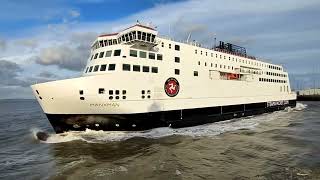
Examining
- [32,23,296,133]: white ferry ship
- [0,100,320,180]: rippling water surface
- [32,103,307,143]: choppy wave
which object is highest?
[32,23,296,133]: white ferry ship

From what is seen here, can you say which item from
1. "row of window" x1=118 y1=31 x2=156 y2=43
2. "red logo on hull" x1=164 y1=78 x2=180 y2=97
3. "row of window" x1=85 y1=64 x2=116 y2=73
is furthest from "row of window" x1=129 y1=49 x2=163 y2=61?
"red logo on hull" x1=164 y1=78 x2=180 y2=97

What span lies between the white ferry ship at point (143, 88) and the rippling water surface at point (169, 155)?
4.17ft

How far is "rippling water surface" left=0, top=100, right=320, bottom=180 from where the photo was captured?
559 inches

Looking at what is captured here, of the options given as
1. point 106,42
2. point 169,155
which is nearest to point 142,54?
point 106,42

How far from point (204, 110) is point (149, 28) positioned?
33.7ft

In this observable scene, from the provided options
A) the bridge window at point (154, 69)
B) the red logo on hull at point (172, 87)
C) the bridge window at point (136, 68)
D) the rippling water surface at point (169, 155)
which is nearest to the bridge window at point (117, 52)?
the bridge window at point (136, 68)

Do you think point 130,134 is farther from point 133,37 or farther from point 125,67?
point 133,37

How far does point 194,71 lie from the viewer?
1214 inches

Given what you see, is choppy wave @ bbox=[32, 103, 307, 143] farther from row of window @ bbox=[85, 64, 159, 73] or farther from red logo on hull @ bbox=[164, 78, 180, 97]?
row of window @ bbox=[85, 64, 159, 73]

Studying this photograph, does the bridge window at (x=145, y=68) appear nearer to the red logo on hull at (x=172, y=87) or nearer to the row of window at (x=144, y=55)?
the row of window at (x=144, y=55)

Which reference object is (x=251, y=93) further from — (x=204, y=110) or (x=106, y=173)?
(x=106, y=173)

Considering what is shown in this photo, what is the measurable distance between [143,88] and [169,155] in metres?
8.76

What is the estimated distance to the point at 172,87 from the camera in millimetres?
28156

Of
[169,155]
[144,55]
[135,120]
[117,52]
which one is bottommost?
[169,155]
